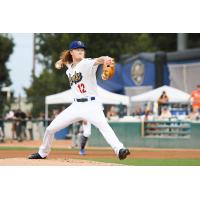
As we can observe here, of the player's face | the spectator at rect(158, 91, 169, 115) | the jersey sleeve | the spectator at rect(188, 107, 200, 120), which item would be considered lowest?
the spectator at rect(188, 107, 200, 120)

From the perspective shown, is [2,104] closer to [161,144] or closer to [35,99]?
[35,99]

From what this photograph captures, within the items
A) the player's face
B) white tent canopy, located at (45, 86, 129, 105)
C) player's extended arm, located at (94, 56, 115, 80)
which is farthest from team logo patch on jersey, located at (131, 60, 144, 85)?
player's extended arm, located at (94, 56, 115, 80)

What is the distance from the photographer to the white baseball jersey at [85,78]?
42.7 feet

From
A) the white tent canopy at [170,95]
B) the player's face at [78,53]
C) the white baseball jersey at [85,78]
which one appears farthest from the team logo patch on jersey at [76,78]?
the white tent canopy at [170,95]

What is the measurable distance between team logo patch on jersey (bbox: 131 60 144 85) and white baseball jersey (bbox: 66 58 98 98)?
1962cm

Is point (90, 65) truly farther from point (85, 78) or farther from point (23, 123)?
point (23, 123)

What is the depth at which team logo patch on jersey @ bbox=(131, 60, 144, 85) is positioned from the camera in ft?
107

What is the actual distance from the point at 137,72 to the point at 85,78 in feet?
66.2

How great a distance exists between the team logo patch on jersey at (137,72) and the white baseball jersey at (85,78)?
1962 centimetres

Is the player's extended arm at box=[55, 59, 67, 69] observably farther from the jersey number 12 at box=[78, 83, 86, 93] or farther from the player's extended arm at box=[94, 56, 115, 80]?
the player's extended arm at box=[94, 56, 115, 80]

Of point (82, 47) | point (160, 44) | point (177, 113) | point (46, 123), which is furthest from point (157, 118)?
point (160, 44)

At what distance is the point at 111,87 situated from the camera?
34.7 metres

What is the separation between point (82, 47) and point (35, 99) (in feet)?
76.0

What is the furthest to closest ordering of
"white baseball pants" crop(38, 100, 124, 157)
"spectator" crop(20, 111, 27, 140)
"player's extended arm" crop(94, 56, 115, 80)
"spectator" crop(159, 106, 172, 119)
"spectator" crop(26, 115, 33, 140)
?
"spectator" crop(26, 115, 33, 140)
"spectator" crop(20, 111, 27, 140)
"spectator" crop(159, 106, 172, 119)
"white baseball pants" crop(38, 100, 124, 157)
"player's extended arm" crop(94, 56, 115, 80)
